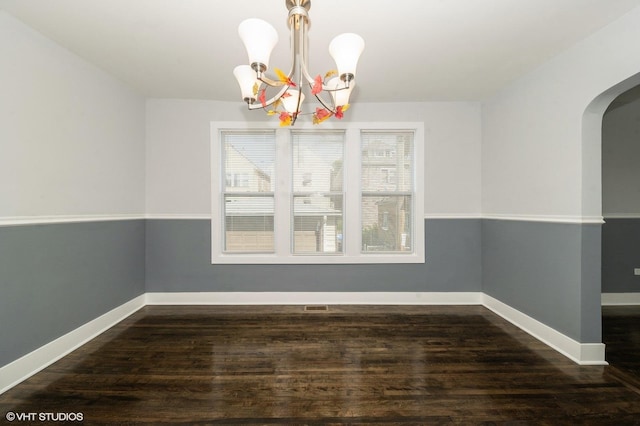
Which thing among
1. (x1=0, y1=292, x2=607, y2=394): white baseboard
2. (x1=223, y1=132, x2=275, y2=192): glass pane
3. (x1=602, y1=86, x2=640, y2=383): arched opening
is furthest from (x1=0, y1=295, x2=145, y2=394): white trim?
(x1=602, y1=86, x2=640, y2=383): arched opening

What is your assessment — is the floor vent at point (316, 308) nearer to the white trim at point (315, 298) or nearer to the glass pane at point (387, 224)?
the white trim at point (315, 298)

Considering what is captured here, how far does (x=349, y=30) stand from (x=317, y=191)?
1.80 meters

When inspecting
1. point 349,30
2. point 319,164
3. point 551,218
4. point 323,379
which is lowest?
point 323,379

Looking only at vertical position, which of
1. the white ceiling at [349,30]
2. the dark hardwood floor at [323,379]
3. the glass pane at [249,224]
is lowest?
the dark hardwood floor at [323,379]

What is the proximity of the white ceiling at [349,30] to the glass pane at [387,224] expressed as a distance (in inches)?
54.1

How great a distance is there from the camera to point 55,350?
2.17m

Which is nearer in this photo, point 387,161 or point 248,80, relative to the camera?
point 248,80

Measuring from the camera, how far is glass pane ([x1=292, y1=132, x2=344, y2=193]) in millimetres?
3402

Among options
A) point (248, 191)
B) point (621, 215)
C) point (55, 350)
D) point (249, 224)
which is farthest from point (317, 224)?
point (621, 215)

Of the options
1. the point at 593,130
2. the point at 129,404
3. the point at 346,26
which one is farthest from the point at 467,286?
the point at 129,404

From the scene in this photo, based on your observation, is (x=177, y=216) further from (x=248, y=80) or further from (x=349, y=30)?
(x=349, y=30)

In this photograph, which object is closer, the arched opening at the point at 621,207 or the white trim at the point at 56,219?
the white trim at the point at 56,219

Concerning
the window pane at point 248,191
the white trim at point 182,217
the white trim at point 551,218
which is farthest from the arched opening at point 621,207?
the window pane at point 248,191

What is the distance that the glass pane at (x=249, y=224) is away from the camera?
3414mm
